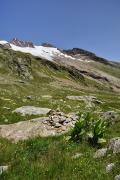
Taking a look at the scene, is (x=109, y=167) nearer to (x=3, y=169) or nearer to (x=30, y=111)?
(x=3, y=169)

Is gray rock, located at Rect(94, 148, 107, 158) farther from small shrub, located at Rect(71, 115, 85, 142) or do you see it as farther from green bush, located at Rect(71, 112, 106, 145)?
small shrub, located at Rect(71, 115, 85, 142)

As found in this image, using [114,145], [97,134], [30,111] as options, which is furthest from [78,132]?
[30,111]

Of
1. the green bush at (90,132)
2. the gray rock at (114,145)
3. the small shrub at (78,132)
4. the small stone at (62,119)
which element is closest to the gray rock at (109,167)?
the gray rock at (114,145)

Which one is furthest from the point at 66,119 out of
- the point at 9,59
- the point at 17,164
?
the point at 9,59

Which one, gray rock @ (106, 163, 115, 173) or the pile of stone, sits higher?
the pile of stone

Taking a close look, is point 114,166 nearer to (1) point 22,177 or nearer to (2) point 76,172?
(2) point 76,172

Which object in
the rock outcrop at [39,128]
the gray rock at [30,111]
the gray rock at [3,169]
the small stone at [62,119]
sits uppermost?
the small stone at [62,119]

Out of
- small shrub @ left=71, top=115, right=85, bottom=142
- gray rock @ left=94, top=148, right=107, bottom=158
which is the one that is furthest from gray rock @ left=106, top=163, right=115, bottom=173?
small shrub @ left=71, top=115, right=85, bottom=142

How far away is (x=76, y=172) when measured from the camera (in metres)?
13.4

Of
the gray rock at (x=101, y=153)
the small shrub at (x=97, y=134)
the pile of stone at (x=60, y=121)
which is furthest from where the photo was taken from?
the pile of stone at (x=60, y=121)

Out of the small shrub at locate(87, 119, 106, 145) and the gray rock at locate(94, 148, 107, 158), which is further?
the small shrub at locate(87, 119, 106, 145)

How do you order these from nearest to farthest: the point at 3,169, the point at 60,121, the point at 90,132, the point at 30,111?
the point at 3,169, the point at 90,132, the point at 60,121, the point at 30,111

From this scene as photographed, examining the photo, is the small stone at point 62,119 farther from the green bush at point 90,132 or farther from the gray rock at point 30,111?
the gray rock at point 30,111

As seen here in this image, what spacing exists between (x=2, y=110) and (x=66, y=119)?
972 cm
